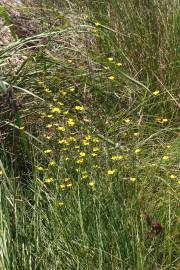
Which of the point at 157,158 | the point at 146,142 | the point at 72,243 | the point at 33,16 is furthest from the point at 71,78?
the point at 72,243

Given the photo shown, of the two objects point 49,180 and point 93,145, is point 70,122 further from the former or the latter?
point 49,180

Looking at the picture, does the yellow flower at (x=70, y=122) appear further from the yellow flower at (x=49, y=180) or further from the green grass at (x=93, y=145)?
the yellow flower at (x=49, y=180)

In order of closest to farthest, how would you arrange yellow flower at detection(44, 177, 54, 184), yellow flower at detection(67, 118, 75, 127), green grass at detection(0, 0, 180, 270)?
green grass at detection(0, 0, 180, 270)
yellow flower at detection(44, 177, 54, 184)
yellow flower at detection(67, 118, 75, 127)

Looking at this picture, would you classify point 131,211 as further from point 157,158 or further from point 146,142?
point 146,142

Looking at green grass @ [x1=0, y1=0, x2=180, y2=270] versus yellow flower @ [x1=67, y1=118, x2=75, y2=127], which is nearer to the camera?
green grass @ [x1=0, y1=0, x2=180, y2=270]

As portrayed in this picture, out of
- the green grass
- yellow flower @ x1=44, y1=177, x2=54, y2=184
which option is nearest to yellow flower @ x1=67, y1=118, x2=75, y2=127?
the green grass

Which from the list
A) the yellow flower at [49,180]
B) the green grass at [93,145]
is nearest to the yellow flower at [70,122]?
the green grass at [93,145]

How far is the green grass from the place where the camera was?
2254 millimetres

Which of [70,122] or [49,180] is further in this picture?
[70,122]

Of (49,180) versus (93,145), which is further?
(93,145)

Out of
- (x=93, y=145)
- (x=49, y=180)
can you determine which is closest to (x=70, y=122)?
(x=93, y=145)

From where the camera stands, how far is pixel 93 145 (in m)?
2.82

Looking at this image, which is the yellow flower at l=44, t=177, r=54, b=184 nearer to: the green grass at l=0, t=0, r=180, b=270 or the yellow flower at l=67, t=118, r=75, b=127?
the green grass at l=0, t=0, r=180, b=270

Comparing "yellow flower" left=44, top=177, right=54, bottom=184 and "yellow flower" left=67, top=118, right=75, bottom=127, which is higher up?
"yellow flower" left=67, top=118, right=75, bottom=127
